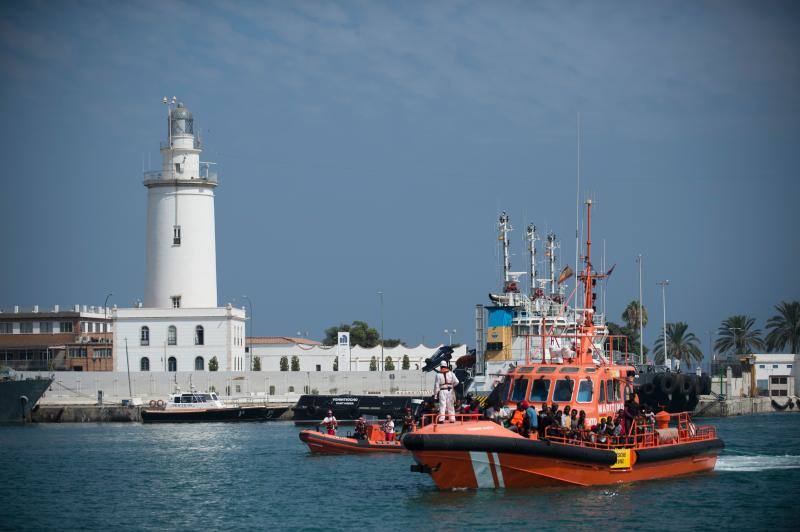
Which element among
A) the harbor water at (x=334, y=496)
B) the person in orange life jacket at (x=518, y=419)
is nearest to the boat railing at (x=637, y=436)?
the person in orange life jacket at (x=518, y=419)

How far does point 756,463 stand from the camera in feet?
138

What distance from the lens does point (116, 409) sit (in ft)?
272

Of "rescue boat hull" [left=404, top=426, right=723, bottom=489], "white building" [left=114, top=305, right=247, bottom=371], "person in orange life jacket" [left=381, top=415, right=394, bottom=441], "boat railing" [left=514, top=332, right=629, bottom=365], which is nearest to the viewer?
"rescue boat hull" [left=404, top=426, right=723, bottom=489]

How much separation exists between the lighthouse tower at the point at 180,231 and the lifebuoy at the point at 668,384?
40.1m

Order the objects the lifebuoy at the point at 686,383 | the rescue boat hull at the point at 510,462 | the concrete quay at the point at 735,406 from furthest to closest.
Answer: the concrete quay at the point at 735,406 → the lifebuoy at the point at 686,383 → the rescue boat hull at the point at 510,462

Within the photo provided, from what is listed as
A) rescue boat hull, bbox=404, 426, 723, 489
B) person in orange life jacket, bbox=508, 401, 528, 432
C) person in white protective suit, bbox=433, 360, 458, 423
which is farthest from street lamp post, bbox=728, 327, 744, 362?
person in white protective suit, bbox=433, 360, 458, 423

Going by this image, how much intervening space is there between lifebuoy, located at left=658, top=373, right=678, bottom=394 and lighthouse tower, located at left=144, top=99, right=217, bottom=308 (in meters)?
40.1

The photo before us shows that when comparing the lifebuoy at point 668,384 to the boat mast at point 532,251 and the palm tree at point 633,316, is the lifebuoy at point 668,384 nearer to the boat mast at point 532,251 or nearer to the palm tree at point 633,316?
the boat mast at point 532,251

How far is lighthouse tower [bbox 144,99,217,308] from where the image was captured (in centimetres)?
9175

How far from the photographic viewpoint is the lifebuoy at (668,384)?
63000mm

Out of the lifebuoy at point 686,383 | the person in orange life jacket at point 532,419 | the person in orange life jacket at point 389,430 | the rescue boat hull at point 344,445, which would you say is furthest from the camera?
the lifebuoy at point 686,383

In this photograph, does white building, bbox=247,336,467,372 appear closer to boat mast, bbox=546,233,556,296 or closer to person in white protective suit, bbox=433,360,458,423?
boat mast, bbox=546,233,556,296

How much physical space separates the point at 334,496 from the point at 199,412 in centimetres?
4239

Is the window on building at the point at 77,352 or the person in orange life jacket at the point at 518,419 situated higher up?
the window on building at the point at 77,352
